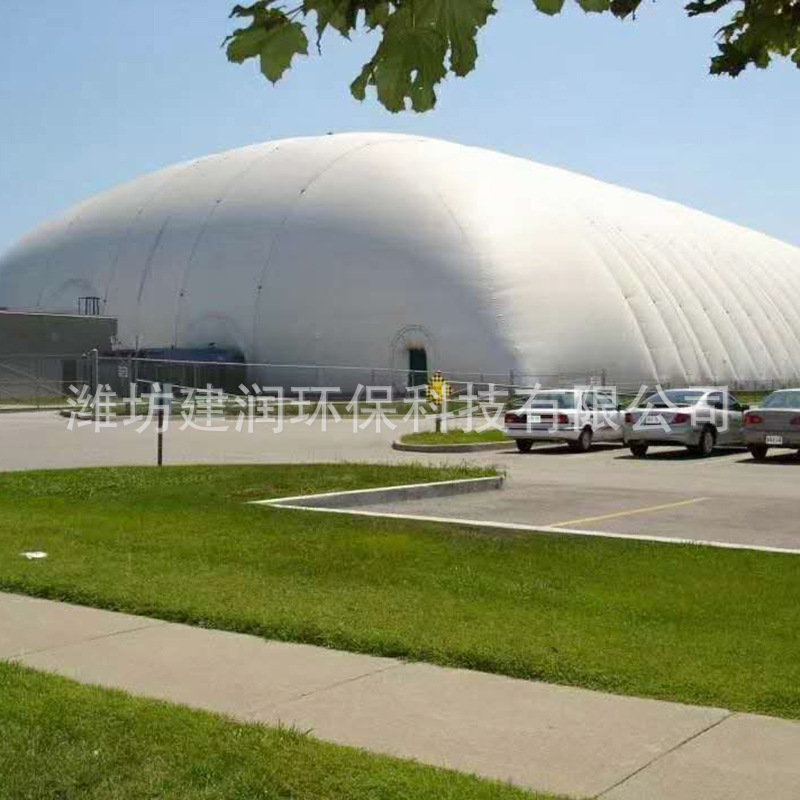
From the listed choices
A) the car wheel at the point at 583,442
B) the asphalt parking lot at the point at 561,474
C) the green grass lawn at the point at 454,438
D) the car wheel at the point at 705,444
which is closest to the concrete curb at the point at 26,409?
the asphalt parking lot at the point at 561,474

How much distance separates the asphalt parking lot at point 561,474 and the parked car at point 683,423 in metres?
0.38

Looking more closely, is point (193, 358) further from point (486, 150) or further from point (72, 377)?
point (486, 150)

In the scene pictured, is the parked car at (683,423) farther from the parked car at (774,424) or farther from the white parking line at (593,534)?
the white parking line at (593,534)

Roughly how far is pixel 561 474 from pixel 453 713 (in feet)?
47.5

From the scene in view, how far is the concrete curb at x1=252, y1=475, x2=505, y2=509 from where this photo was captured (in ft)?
45.5

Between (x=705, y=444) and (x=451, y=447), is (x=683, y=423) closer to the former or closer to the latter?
(x=705, y=444)

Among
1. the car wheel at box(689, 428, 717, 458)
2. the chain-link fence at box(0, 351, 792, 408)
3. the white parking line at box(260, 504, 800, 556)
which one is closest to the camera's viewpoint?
the white parking line at box(260, 504, 800, 556)

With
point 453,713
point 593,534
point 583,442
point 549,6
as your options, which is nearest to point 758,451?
point 583,442

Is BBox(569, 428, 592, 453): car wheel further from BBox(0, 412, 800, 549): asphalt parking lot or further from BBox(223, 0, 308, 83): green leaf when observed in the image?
BBox(223, 0, 308, 83): green leaf

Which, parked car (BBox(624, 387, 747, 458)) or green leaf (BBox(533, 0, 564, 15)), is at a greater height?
green leaf (BBox(533, 0, 564, 15))

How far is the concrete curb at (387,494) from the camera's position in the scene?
13.9m

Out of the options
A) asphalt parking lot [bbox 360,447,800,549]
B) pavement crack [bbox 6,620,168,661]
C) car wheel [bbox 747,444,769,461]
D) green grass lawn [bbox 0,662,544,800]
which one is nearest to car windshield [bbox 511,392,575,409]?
asphalt parking lot [bbox 360,447,800,549]

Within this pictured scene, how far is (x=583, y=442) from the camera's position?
2614cm

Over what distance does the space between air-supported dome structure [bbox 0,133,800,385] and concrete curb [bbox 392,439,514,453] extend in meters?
23.0
